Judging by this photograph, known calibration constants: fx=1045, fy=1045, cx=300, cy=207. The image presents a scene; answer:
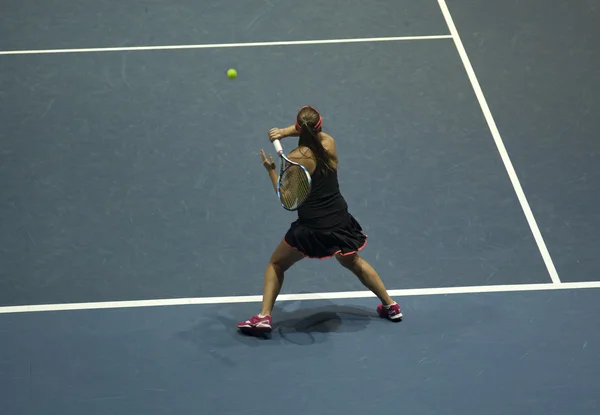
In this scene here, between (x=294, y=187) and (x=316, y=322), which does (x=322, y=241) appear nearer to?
(x=294, y=187)

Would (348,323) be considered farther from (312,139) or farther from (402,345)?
(312,139)

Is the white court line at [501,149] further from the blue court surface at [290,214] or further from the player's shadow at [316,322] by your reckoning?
the player's shadow at [316,322]

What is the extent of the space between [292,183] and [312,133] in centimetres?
38

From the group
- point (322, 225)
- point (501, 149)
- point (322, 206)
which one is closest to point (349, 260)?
point (322, 225)

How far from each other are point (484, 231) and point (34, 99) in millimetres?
4694

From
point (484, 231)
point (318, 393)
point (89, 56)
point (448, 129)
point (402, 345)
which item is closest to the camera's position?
point (318, 393)

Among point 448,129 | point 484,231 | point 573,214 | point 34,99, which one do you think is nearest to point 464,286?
point 484,231

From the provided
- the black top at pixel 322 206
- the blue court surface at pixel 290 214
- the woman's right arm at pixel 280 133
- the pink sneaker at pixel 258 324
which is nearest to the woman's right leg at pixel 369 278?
the blue court surface at pixel 290 214

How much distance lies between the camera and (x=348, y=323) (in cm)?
795

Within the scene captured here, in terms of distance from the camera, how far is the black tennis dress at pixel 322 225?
7531 millimetres

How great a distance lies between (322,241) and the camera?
7.55 m

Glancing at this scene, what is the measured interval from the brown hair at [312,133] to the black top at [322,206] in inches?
3.7

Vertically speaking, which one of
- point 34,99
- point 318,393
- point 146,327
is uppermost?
point 34,99

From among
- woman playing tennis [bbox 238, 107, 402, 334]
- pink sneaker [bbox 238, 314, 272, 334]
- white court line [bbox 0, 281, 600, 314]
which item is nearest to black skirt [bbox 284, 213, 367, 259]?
woman playing tennis [bbox 238, 107, 402, 334]
